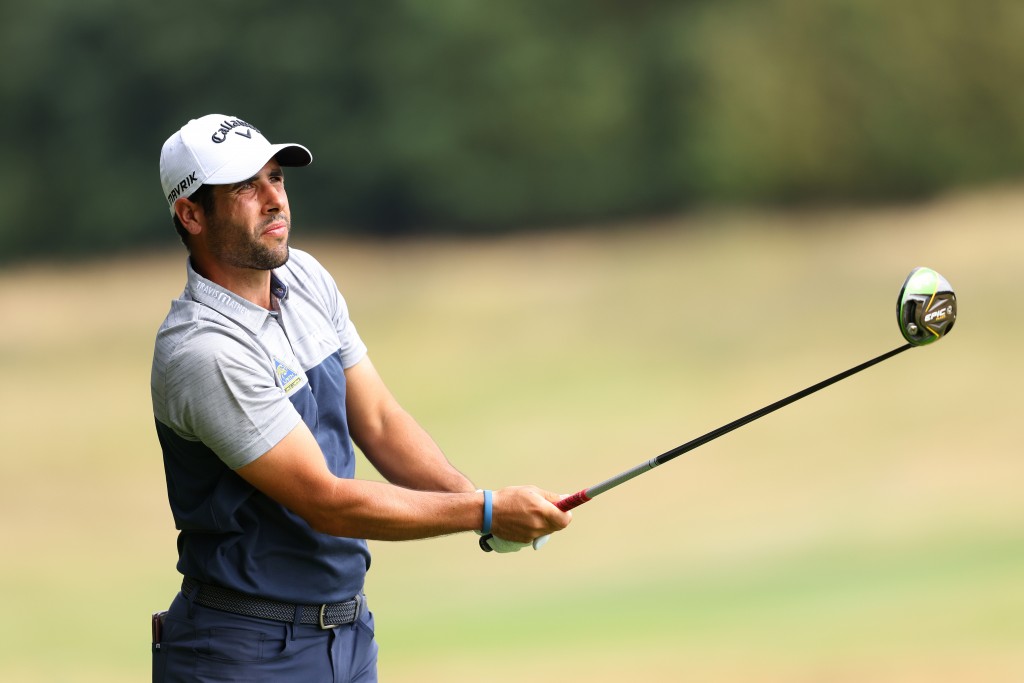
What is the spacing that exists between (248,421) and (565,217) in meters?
4.24

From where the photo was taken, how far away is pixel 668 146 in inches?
235

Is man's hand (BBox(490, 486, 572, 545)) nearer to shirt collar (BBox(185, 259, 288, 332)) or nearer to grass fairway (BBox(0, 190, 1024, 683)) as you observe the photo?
shirt collar (BBox(185, 259, 288, 332))

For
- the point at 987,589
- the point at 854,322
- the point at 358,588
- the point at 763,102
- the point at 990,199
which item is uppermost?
the point at 763,102

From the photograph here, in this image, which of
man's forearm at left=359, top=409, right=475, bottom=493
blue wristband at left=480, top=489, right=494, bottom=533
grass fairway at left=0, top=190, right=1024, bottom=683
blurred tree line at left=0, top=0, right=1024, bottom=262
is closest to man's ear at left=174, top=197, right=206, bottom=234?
man's forearm at left=359, top=409, right=475, bottom=493

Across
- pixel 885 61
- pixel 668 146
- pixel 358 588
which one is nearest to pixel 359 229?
pixel 668 146

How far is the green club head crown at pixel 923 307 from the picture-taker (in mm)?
2129

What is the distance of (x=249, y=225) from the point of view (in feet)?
6.59

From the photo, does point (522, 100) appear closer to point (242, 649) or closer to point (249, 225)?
point (249, 225)

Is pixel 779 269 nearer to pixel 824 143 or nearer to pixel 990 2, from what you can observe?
pixel 824 143

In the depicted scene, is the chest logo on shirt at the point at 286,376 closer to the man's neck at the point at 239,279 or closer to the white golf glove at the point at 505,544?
the man's neck at the point at 239,279

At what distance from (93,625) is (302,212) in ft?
6.73

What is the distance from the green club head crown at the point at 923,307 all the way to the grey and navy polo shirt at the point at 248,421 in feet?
2.79

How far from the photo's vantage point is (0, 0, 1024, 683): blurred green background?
544 cm

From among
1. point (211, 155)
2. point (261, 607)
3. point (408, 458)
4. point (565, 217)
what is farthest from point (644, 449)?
point (211, 155)
